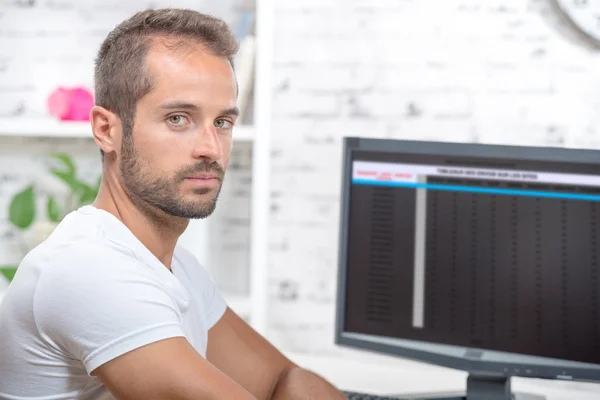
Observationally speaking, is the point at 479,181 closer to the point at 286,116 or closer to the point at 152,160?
the point at 152,160

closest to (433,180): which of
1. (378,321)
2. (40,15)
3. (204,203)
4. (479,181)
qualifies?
(479,181)

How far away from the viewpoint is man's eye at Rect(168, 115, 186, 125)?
1.28m

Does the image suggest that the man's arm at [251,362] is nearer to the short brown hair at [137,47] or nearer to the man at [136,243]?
the man at [136,243]

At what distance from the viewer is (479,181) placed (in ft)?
5.05

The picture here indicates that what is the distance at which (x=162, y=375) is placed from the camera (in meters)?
1.10

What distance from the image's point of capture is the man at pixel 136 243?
112 cm

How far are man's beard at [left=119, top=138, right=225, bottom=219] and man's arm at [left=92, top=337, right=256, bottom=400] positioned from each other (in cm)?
25

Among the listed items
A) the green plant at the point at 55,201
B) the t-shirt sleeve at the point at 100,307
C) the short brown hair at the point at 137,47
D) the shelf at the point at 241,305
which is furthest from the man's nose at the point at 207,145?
the green plant at the point at 55,201

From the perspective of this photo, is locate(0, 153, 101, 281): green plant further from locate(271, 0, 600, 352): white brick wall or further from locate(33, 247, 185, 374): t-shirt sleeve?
locate(33, 247, 185, 374): t-shirt sleeve

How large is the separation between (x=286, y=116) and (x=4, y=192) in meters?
0.96

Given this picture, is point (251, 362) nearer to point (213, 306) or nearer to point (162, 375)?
point (213, 306)

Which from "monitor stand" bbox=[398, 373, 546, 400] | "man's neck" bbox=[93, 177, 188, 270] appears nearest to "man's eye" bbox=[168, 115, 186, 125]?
"man's neck" bbox=[93, 177, 188, 270]

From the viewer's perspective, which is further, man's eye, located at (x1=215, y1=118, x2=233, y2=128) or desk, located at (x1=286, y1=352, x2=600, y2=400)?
desk, located at (x1=286, y1=352, x2=600, y2=400)

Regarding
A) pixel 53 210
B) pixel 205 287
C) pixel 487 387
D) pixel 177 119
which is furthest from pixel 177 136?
pixel 53 210
